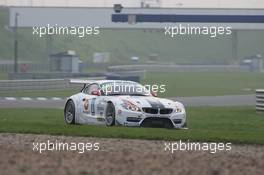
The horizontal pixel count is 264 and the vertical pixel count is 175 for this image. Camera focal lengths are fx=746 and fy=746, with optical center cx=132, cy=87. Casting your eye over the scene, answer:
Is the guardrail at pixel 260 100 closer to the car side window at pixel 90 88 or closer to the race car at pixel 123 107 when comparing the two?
the race car at pixel 123 107

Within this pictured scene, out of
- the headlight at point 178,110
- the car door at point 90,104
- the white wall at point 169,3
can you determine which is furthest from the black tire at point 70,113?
the white wall at point 169,3

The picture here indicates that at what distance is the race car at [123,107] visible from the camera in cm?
1527

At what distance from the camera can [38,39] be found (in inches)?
3834

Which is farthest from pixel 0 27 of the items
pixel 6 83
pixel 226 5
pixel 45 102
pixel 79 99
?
pixel 79 99

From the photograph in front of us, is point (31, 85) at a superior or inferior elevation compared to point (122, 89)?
inferior

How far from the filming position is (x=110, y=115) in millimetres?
15680

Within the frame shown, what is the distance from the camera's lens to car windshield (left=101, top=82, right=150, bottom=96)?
16266mm

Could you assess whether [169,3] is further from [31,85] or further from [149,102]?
[149,102]

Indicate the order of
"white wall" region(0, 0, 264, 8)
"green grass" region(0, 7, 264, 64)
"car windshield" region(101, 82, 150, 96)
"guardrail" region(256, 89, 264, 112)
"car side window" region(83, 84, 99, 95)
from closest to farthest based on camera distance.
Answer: "car windshield" region(101, 82, 150, 96)
"car side window" region(83, 84, 99, 95)
"guardrail" region(256, 89, 264, 112)
"white wall" region(0, 0, 264, 8)
"green grass" region(0, 7, 264, 64)

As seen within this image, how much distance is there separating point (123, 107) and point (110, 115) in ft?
1.74

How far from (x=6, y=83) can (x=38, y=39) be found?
60784 mm

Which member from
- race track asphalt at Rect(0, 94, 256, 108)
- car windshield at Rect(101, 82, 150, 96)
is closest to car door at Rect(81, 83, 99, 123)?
car windshield at Rect(101, 82, 150, 96)

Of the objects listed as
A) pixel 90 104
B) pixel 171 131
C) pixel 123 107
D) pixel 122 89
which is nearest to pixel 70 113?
pixel 90 104

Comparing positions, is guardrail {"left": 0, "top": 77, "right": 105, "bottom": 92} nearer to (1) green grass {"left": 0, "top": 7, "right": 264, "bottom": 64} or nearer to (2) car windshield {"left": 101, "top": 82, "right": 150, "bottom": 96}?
(2) car windshield {"left": 101, "top": 82, "right": 150, "bottom": 96}
